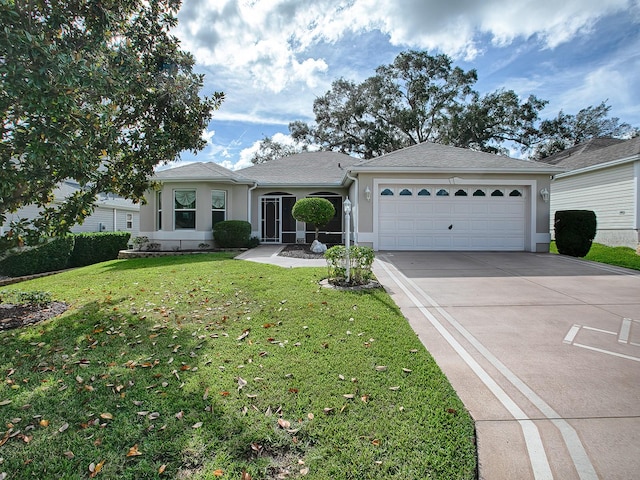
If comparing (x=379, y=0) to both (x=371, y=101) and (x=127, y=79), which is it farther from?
(x=371, y=101)

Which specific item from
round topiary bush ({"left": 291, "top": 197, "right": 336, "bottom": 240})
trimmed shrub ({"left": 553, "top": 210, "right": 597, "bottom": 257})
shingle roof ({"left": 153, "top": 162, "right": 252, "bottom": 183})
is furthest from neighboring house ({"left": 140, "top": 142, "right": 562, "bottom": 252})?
shingle roof ({"left": 153, "top": 162, "right": 252, "bottom": 183})

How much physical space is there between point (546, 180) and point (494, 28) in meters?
6.48

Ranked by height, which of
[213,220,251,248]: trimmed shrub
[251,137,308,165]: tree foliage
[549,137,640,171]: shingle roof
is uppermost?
[251,137,308,165]: tree foliage

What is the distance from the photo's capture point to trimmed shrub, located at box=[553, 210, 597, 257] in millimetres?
11078

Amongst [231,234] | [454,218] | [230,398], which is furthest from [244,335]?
[454,218]

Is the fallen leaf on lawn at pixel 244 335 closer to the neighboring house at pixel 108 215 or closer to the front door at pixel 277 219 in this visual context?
the front door at pixel 277 219

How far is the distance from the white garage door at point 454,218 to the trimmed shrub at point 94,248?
36.9ft

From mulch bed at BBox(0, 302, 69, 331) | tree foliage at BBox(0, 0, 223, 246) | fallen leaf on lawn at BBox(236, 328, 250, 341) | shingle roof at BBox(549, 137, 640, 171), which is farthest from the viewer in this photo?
shingle roof at BBox(549, 137, 640, 171)

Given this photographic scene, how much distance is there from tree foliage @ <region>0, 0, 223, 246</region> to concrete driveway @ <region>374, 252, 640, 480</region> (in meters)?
5.16

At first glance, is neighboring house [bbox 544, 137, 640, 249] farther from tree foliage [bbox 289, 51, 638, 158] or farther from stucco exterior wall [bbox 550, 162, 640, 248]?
tree foliage [bbox 289, 51, 638, 158]

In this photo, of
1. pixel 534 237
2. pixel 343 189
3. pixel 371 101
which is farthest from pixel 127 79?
pixel 371 101

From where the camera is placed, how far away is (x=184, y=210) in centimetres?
1387

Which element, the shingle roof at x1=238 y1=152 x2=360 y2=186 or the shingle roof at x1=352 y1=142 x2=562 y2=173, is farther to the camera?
the shingle roof at x1=238 y1=152 x2=360 y2=186

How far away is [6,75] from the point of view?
12.0ft
